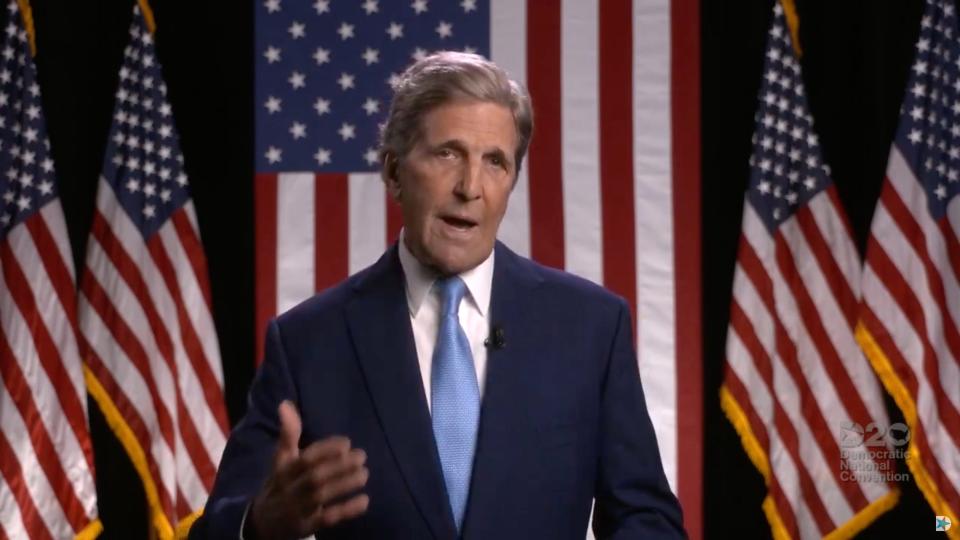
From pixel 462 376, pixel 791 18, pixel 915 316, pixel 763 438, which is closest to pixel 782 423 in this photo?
pixel 763 438

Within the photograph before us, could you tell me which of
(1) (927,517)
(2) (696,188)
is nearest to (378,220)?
(2) (696,188)

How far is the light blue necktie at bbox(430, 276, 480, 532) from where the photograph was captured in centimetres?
174

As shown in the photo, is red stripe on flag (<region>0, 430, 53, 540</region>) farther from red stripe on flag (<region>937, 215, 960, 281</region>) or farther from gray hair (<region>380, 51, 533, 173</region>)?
red stripe on flag (<region>937, 215, 960, 281</region>)

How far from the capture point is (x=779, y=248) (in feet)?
12.7

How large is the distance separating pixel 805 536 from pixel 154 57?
2.34 meters

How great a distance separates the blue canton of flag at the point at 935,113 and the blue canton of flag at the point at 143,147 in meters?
2.11

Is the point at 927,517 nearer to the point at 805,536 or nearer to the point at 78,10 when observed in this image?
the point at 805,536

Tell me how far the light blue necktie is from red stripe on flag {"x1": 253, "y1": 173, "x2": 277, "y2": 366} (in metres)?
2.13

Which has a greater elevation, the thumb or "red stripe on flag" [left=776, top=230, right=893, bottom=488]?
the thumb

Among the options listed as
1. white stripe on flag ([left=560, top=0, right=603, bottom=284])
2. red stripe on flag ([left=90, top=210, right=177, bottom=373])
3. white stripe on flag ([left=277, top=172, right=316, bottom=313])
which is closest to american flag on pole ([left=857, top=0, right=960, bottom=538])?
white stripe on flag ([left=560, top=0, right=603, bottom=284])

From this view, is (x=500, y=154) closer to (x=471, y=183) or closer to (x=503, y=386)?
(x=471, y=183)

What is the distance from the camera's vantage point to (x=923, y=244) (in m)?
3.79

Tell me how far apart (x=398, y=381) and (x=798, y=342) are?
2.30 meters

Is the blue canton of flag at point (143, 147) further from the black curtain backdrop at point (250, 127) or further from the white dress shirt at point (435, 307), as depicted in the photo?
the white dress shirt at point (435, 307)
